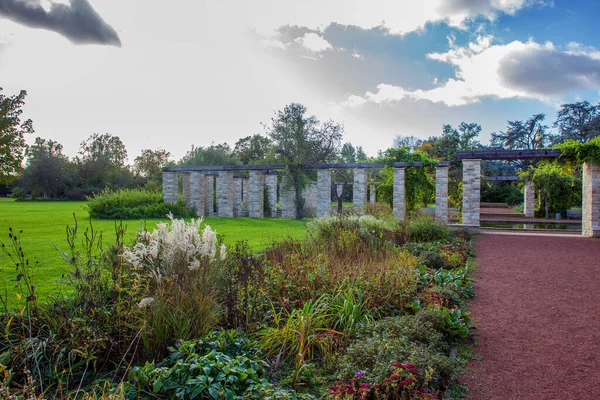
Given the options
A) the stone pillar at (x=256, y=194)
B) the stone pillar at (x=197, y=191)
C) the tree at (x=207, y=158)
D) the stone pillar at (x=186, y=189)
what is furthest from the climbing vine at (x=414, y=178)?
the tree at (x=207, y=158)

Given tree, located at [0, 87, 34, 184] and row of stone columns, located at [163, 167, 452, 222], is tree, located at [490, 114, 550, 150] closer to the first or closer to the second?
row of stone columns, located at [163, 167, 452, 222]

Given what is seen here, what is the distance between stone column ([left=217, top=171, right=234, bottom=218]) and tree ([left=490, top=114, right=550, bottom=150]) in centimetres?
3597

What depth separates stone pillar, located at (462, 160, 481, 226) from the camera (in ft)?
48.7

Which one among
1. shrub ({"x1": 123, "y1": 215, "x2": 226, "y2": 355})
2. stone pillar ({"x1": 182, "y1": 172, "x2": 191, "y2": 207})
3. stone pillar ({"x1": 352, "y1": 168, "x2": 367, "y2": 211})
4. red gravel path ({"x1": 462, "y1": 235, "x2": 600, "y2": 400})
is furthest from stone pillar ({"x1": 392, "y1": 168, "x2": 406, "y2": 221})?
shrub ({"x1": 123, "y1": 215, "x2": 226, "y2": 355})

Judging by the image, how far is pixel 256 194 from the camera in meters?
21.6

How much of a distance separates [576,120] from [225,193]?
3645 cm

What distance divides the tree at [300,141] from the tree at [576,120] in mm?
25717

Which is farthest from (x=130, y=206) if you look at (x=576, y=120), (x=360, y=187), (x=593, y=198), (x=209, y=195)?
(x=576, y=120)

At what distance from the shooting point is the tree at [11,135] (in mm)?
13500

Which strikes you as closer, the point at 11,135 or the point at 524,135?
the point at 11,135

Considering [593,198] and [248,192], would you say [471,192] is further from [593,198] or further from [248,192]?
[248,192]

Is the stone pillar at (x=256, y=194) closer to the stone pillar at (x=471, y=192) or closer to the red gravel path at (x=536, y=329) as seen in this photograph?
the stone pillar at (x=471, y=192)

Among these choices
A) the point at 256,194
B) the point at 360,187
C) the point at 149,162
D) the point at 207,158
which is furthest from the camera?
the point at 149,162

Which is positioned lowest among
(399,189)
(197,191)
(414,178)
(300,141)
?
(197,191)
